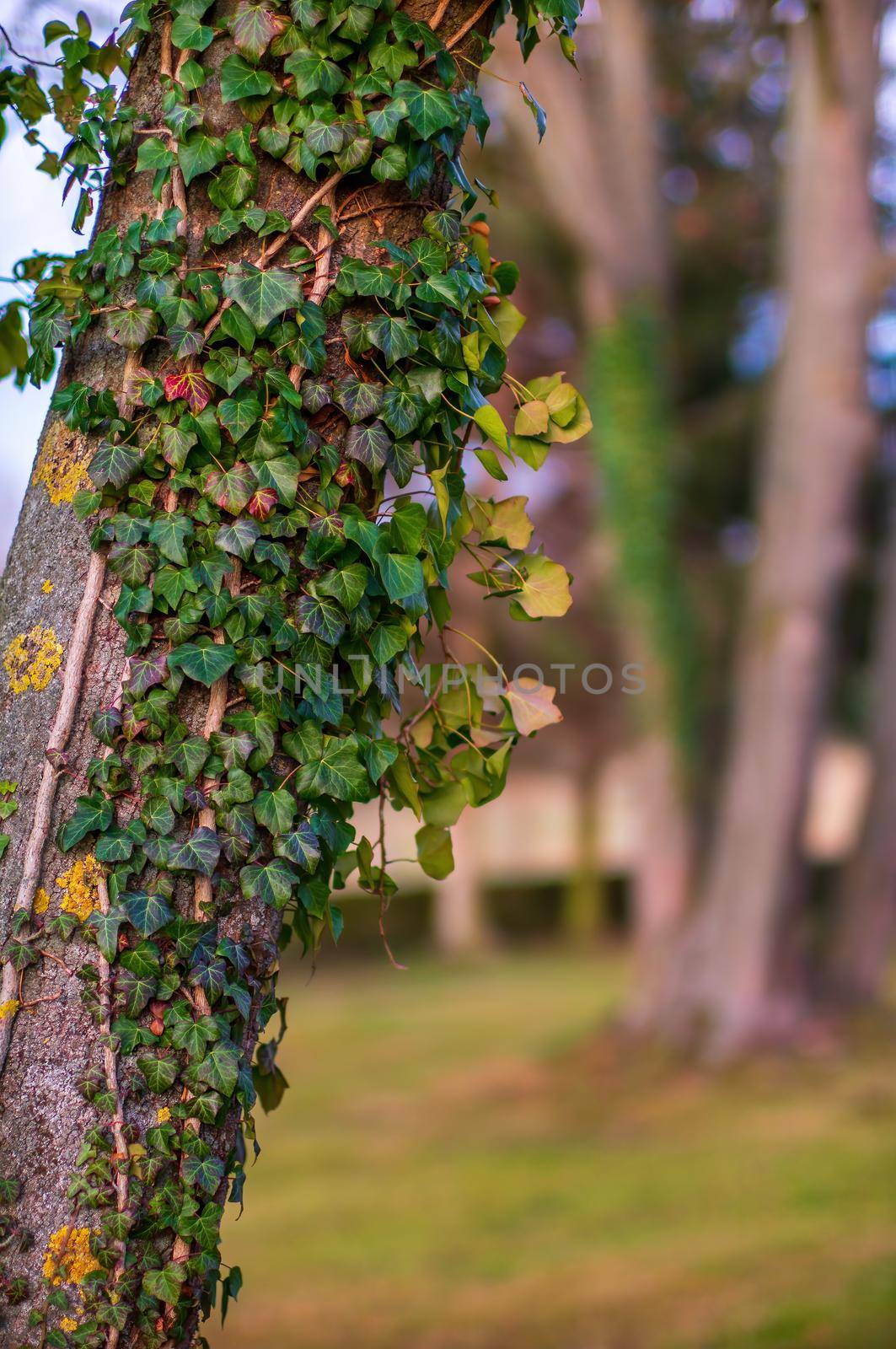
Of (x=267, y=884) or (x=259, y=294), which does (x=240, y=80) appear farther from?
(x=267, y=884)

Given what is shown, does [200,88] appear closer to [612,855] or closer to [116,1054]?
[116,1054]

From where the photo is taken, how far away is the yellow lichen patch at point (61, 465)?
142 centimetres

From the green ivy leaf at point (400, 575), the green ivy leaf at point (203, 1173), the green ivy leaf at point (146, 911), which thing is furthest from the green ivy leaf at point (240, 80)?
the green ivy leaf at point (203, 1173)

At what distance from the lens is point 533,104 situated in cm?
149

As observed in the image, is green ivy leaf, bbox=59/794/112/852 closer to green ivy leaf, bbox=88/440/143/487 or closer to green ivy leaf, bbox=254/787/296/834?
green ivy leaf, bbox=254/787/296/834

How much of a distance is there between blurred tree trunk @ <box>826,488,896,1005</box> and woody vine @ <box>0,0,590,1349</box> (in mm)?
7846

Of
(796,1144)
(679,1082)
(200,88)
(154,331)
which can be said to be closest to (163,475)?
(154,331)

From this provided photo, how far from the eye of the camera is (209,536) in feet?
4.47

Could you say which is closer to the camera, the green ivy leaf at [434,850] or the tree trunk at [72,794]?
the tree trunk at [72,794]

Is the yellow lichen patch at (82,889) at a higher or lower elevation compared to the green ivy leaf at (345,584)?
lower

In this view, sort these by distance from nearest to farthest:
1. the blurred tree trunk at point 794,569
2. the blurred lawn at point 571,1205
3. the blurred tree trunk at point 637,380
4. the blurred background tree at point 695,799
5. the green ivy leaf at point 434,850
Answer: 1. the green ivy leaf at point 434,850
2. the blurred lawn at point 571,1205
3. the blurred background tree at point 695,799
4. the blurred tree trunk at point 794,569
5. the blurred tree trunk at point 637,380

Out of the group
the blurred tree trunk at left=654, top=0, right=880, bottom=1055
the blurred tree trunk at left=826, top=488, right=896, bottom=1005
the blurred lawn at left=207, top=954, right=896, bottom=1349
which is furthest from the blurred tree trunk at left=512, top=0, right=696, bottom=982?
the blurred lawn at left=207, top=954, right=896, bottom=1349

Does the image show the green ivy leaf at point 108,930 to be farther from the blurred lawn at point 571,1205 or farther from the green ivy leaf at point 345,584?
the blurred lawn at point 571,1205

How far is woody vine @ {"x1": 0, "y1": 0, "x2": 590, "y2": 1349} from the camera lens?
4.42ft
